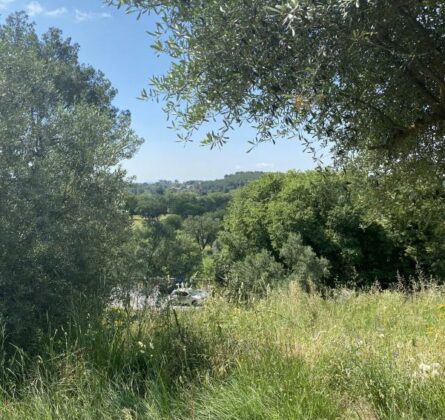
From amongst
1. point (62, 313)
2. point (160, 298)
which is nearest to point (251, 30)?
point (160, 298)

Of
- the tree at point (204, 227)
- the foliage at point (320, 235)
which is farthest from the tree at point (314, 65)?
the tree at point (204, 227)

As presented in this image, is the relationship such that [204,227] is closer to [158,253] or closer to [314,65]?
[158,253]

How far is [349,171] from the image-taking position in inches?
188

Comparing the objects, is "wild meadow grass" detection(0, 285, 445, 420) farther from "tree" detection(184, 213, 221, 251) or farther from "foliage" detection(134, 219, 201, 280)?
"tree" detection(184, 213, 221, 251)

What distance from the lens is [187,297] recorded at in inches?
188

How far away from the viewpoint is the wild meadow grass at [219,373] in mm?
2816

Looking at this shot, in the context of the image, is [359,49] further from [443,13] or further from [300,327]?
[300,327]

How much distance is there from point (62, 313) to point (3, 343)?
636mm

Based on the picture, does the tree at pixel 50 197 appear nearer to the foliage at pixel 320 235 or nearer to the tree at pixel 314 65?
the tree at pixel 314 65

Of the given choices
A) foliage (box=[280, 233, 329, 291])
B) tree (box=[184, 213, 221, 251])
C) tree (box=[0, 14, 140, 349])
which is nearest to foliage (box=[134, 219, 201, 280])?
tree (box=[0, 14, 140, 349])

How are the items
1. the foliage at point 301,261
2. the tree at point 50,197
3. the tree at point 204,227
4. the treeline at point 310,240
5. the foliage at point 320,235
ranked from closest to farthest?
1. the tree at point 50,197
2. the foliage at point 301,261
3. the treeline at point 310,240
4. the foliage at point 320,235
5. the tree at point 204,227

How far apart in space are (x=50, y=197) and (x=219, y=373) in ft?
8.32

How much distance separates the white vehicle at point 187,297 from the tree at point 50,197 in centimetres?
78

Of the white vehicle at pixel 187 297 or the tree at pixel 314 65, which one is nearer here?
the tree at pixel 314 65
